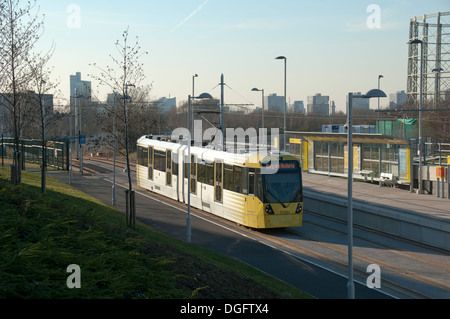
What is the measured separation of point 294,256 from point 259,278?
13.9 ft

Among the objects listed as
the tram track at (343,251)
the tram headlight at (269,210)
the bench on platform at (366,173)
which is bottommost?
the tram track at (343,251)

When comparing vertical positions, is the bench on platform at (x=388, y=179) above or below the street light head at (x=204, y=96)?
below

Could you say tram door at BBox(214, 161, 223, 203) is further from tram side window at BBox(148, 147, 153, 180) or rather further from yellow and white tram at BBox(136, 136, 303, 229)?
tram side window at BBox(148, 147, 153, 180)

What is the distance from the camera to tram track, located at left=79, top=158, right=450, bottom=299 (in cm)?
1458

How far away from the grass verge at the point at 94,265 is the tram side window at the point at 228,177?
7.39m

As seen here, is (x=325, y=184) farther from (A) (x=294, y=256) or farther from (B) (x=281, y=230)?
(A) (x=294, y=256)

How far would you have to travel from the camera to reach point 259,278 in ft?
42.2

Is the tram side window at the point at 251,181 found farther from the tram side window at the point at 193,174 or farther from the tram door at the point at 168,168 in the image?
the tram door at the point at 168,168

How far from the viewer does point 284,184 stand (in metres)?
19.4

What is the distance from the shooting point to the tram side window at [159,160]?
27.2m

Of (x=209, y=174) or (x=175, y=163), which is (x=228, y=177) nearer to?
(x=209, y=174)

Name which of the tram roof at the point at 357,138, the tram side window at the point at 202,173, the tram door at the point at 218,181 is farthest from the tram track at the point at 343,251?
Answer: the tram roof at the point at 357,138

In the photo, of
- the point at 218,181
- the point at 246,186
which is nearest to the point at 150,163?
the point at 218,181

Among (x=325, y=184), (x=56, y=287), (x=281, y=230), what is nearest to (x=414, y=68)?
(x=325, y=184)
